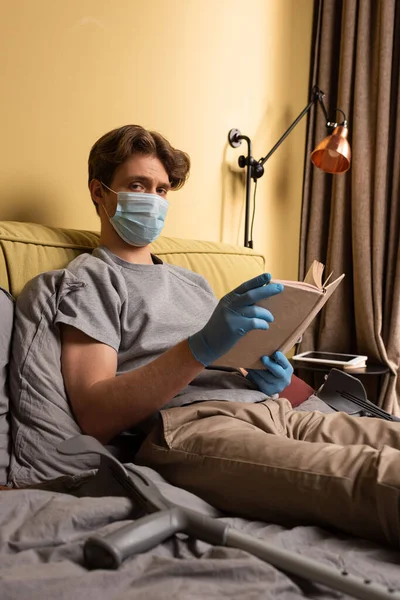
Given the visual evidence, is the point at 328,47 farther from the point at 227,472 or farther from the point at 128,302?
the point at 227,472

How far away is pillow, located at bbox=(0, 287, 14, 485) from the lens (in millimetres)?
1135

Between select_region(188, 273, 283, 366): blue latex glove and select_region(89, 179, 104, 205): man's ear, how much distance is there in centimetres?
57

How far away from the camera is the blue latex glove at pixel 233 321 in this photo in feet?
3.60

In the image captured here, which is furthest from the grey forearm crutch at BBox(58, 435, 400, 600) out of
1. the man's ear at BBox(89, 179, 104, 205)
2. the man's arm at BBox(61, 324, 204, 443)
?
the man's ear at BBox(89, 179, 104, 205)

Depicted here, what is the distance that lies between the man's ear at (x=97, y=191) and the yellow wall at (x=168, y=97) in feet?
0.59

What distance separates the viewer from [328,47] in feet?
9.20

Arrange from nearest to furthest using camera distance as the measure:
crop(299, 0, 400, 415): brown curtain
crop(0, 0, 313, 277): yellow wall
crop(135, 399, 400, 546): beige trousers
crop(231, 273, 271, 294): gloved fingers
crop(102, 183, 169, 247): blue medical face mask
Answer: crop(135, 399, 400, 546): beige trousers
crop(231, 273, 271, 294): gloved fingers
crop(102, 183, 169, 247): blue medical face mask
crop(0, 0, 313, 277): yellow wall
crop(299, 0, 400, 415): brown curtain

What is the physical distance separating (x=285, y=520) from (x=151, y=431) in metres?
0.35

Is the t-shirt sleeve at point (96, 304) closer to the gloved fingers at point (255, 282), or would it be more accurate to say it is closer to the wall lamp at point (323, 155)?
the gloved fingers at point (255, 282)

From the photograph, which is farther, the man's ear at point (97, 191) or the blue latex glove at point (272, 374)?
the man's ear at point (97, 191)

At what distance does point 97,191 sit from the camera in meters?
1.55

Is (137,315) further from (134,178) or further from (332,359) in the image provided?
(332,359)

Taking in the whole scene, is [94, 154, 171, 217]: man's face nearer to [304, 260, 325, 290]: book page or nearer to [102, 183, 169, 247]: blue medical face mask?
[102, 183, 169, 247]: blue medical face mask

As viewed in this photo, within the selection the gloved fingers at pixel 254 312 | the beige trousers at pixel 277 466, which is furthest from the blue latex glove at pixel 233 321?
the beige trousers at pixel 277 466
